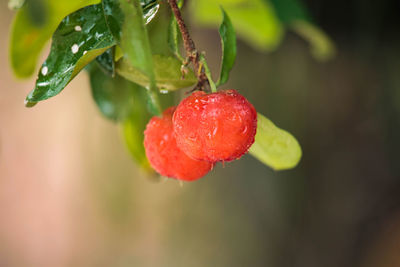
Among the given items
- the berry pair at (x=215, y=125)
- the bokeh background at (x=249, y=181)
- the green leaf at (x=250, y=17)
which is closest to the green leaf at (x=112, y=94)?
the berry pair at (x=215, y=125)

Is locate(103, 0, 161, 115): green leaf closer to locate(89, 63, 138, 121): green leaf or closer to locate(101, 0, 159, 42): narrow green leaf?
locate(101, 0, 159, 42): narrow green leaf

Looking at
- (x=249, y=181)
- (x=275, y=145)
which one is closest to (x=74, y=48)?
(x=275, y=145)

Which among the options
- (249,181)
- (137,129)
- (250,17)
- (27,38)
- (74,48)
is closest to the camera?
(74,48)

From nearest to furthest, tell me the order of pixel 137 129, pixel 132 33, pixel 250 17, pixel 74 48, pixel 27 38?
pixel 132 33 < pixel 74 48 < pixel 27 38 < pixel 137 129 < pixel 250 17

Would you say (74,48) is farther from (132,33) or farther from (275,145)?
(275,145)

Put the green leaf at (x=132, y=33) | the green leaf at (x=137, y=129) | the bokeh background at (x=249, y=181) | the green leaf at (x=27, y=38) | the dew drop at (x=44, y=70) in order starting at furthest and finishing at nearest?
the bokeh background at (x=249, y=181) < the green leaf at (x=137, y=129) < the green leaf at (x=27, y=38) < the dew drop at (x=44, y=70) < the green leaf at (x=132, y=33)

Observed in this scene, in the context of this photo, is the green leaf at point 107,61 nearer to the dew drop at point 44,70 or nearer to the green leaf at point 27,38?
the dew drop at point 44,70
